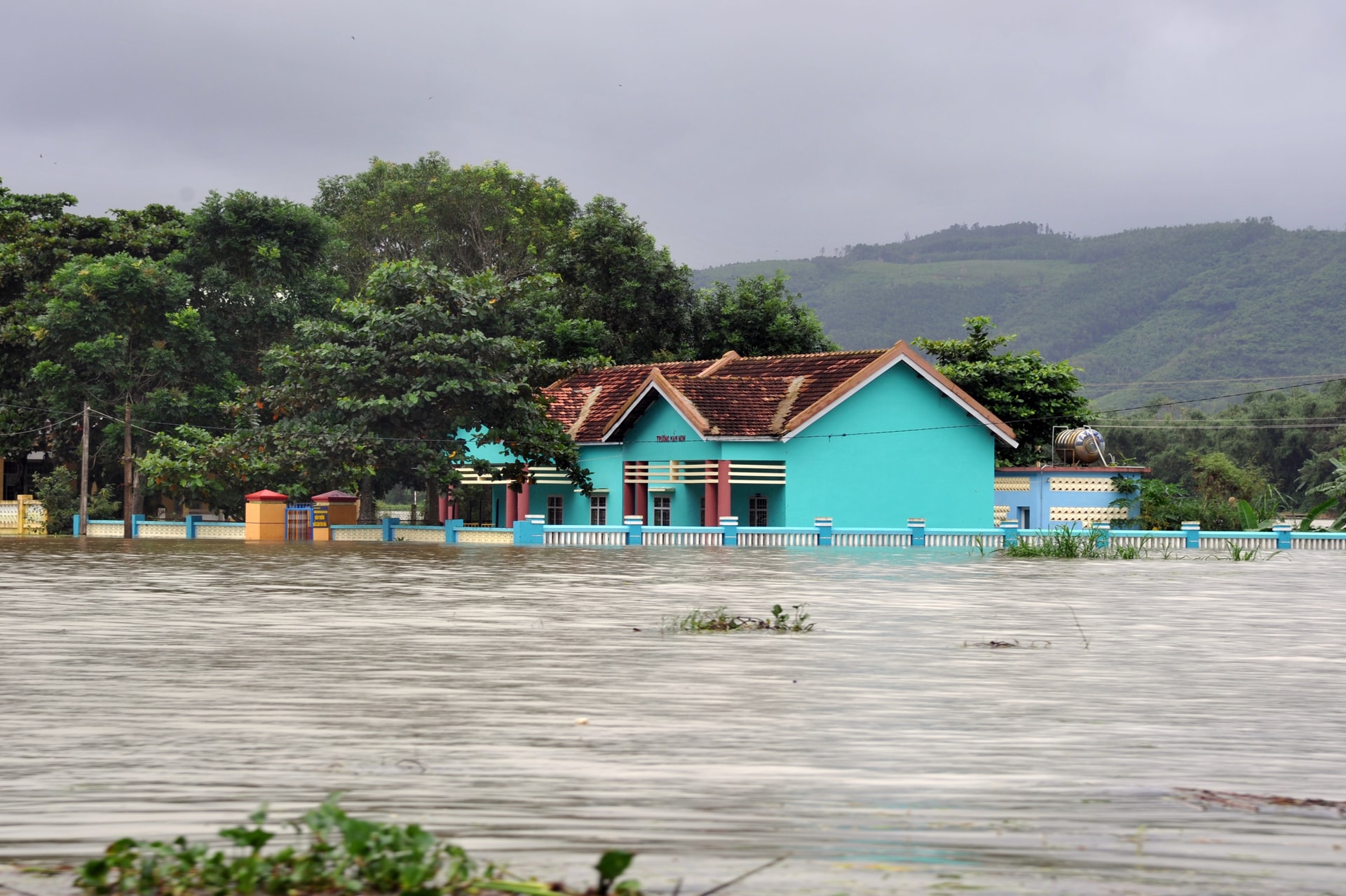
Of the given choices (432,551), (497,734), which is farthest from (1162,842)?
(432,551)

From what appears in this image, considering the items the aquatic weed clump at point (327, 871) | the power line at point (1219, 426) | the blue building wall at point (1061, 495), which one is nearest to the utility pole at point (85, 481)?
the blue building wall at point (1061, 495)

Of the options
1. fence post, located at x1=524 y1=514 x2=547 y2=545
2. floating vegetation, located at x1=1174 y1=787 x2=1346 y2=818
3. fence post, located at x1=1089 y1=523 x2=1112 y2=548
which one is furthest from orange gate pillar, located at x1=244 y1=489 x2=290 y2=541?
floating vegetation, located at x1=1174 y1=787 x2=1346 y2=818

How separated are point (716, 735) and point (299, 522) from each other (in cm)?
3968

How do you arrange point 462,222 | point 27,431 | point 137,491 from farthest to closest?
point 462,222 → point 27,431 → point 137,491

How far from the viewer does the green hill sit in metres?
139

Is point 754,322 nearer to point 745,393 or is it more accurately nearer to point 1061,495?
point 745,393

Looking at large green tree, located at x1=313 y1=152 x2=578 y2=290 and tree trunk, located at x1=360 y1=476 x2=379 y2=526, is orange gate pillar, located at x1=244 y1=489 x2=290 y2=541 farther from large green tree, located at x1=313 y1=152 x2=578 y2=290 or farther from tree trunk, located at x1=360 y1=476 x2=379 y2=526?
large green tree, located at x1=313 y1=152 x2=578 y2=290

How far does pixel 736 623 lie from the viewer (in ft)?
46.0

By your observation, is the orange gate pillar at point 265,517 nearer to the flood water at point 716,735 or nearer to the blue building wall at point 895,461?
the blue building wall at point 895,461

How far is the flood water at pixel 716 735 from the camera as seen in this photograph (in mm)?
5113

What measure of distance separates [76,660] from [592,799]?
6.60 metres

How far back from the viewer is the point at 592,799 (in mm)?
5902

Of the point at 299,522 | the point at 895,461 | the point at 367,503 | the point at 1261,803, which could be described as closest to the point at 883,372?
the point at 895,461

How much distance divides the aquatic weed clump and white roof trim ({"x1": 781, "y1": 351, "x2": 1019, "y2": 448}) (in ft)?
120
